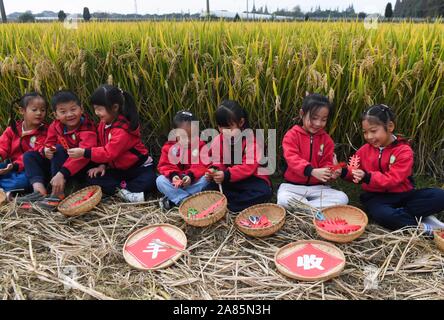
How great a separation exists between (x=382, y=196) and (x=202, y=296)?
50.0 inches

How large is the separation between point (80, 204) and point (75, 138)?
577mm

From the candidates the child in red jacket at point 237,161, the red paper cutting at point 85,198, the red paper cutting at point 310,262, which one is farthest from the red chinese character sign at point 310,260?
the red paper cutting at point 85,198

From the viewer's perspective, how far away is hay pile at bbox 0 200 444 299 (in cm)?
183

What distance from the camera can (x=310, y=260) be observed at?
1967 mm

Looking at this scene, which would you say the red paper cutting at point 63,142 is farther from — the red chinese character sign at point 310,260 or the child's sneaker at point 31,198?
the red chinese character sign at point 310,260

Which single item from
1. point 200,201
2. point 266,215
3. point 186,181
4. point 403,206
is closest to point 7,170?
point 186,181

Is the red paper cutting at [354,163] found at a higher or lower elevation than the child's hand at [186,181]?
higher

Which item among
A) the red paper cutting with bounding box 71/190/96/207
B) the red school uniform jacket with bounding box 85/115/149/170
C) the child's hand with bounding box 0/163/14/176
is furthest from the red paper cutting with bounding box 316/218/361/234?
the child's hand with bounding box 0/163/14/176

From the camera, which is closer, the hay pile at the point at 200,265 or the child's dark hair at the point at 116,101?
Answer: the hay pile at the point at 200,265

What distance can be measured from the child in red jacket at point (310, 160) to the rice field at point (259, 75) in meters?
0.20

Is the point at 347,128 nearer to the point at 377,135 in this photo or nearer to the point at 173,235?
the point at 377,135

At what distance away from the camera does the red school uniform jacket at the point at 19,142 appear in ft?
9.45

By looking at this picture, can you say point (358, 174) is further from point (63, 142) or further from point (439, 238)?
point (63, 142)

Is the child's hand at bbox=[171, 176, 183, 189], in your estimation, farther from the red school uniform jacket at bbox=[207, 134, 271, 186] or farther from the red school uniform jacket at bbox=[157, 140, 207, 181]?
the red school uniform jacket at bbox=[207, 134, 271, 186]
